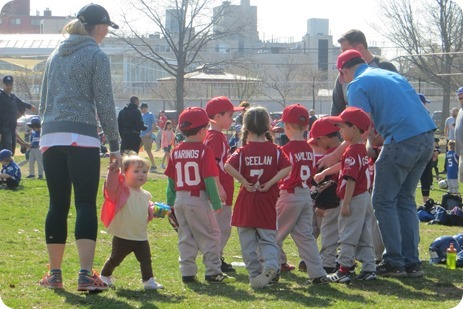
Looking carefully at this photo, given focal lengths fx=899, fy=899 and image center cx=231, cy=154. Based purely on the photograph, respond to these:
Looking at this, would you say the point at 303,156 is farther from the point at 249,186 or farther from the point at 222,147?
the point at 222,147

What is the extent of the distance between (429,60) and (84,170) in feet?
92.0

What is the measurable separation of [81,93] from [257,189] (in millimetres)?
1658

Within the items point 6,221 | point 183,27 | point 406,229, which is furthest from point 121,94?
point 406,229

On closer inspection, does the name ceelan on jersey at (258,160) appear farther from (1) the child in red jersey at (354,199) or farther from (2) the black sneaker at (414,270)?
(2) the black sneaker at (414,270)

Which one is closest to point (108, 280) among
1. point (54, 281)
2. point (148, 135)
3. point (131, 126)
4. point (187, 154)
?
point (54, 281)

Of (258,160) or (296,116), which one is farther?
(296,116)

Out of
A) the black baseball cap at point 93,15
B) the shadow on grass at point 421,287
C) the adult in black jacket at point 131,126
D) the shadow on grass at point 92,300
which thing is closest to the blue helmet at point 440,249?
the shadow on grass at point 421,287

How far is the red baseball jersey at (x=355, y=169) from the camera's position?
737 cm

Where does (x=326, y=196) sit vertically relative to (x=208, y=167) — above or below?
below

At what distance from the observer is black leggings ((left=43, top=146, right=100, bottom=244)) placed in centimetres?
645

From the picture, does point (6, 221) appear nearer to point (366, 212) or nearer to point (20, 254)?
point (20, 254)

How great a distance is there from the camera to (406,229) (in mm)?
7871

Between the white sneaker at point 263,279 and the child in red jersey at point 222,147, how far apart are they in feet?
3.45

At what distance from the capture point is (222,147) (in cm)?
809
